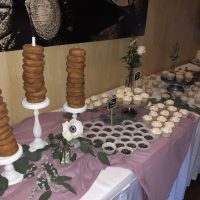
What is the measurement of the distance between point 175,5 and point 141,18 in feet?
2.12

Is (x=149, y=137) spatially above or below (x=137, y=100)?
below

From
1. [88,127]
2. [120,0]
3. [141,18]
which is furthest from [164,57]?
[88,127]

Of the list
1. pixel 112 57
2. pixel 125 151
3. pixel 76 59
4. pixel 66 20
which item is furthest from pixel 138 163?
pixel 112 57

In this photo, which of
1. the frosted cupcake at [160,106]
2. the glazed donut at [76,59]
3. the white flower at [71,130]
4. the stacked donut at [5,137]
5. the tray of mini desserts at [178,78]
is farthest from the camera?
the tray of mini desserts at [178,78]

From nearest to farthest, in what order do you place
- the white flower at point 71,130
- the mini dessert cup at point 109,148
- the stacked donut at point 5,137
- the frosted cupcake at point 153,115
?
the stacked donut at point 5,137
the white flower at point 71,130
the mini dessert cup at point 109,148
the frosted cupcake at point 153,115

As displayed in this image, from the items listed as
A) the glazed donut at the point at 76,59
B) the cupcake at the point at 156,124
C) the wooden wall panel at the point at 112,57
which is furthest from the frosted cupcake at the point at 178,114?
the glazed donut at the point at 76,59

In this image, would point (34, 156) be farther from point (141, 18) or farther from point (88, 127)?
point (141, 18)

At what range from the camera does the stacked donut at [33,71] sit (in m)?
0.90

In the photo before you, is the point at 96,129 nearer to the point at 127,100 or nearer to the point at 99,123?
the point at 99,123

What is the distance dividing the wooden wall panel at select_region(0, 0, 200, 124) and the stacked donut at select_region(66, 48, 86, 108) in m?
0.39

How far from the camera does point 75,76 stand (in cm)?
101

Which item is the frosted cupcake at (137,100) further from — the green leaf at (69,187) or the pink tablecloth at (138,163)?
the green leaf at (69,187)

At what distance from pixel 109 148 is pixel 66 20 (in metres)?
0.74

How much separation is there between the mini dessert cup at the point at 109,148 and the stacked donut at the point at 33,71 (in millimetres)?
365
